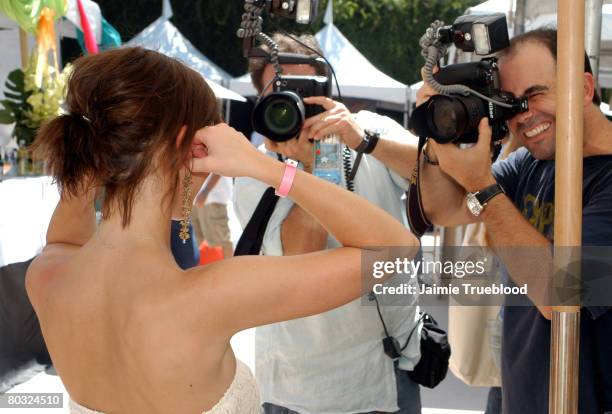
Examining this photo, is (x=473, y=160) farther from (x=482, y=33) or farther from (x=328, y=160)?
(x=328, y=160)

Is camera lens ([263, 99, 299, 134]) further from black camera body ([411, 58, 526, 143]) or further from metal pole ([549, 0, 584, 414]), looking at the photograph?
metal pole ([549, 0, 584, 414])

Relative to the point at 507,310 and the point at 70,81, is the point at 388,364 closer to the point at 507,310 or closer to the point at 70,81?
the point at 507,310

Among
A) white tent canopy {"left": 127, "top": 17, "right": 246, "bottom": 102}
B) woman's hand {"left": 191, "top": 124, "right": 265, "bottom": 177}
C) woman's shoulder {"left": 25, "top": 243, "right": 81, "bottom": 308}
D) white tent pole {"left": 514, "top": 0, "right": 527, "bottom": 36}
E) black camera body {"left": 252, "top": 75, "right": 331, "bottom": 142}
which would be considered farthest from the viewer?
white tent canopy {"left": 127, "top": 17, "right": 246, "bottom": 102}

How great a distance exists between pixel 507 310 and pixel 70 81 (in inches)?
48.6

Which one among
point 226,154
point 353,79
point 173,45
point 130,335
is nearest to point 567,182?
point 226,154

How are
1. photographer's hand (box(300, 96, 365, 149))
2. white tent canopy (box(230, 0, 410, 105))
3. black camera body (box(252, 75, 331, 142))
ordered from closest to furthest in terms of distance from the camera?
black camera body (box(252, 75, 331, 142))
photographer's hand (box(300, 96, 365, 149))
white tent canopy (box(230, 0, 410, 105))

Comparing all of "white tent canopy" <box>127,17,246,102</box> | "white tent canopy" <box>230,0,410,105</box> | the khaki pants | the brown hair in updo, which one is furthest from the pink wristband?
"white tent canopy" <box>127,17,246,102</box>

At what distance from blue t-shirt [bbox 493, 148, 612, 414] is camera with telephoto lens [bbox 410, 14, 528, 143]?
22cm

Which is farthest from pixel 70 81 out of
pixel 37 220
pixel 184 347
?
pixel 37 220

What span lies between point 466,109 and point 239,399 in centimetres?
88

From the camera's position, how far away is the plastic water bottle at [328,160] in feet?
7.37

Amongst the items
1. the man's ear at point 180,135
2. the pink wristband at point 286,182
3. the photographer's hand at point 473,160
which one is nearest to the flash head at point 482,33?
the photographer's hand at point 473,160

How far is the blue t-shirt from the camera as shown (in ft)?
6.00

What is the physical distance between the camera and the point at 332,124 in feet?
7.30
